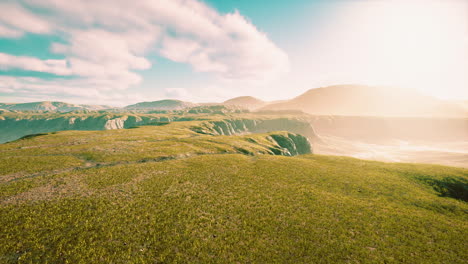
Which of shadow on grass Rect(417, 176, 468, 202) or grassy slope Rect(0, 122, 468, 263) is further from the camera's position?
shadow on grass Rect(417, 176, 468, 202)

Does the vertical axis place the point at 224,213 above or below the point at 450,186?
below

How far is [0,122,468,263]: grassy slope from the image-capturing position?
16219 mm

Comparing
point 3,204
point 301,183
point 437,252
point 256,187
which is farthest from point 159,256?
point 437,252

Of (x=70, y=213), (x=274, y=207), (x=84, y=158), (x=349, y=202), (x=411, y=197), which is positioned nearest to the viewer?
(x=70, y=213)

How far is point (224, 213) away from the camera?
71.5 feet

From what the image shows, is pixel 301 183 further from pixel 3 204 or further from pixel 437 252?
pixel 3 204

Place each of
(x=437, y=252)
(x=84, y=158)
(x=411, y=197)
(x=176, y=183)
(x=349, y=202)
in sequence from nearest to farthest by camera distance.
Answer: (x=437, y=252) → (x=349, y=202) → (x=411, y=197) → (x=176, y=183) → (x=84, y=158)

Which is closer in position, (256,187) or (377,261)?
(377,261)

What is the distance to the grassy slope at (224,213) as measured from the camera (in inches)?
639

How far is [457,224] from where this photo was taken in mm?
21250

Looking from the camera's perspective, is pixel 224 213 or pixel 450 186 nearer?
pixel 224 213

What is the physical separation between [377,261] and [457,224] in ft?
48.8

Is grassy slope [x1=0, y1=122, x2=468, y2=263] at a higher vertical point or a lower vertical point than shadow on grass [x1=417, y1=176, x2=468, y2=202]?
lower

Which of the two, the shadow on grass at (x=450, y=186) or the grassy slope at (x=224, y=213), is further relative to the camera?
the shadow on grass at (x=450, y=186)
